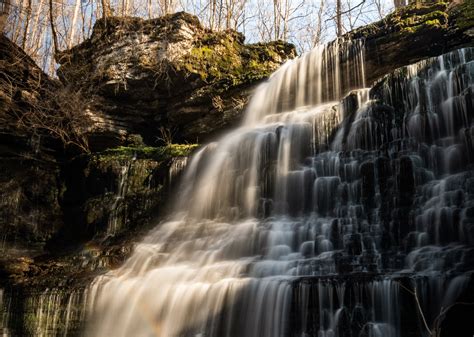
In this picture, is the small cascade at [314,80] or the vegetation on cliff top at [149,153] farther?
the vegetation on cliff top at [149,153]

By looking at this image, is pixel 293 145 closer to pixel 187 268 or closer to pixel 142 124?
pixel 187 268

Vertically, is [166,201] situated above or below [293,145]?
below

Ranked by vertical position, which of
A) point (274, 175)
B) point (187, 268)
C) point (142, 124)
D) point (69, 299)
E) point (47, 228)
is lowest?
point (69, 299)

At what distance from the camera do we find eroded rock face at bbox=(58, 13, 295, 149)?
15.1 meters

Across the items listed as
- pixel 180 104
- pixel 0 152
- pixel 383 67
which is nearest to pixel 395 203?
pixel 383 67

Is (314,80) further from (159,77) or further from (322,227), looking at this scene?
(322,227)

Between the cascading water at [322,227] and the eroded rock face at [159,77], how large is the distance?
2.92 metres

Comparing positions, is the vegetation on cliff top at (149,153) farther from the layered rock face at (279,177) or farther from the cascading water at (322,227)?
the cascading water at (322,227)

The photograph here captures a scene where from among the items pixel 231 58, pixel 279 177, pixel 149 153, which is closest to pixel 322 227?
pixel 279 177

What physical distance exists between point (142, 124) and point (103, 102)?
4.96 feet

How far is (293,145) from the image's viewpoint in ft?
37.2

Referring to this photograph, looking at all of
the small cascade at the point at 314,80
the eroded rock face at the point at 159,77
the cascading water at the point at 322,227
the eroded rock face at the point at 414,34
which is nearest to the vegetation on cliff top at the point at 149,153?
the eroded rock face at the point at 159,77

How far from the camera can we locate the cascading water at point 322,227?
6.66m

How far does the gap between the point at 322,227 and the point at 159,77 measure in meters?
8.09
